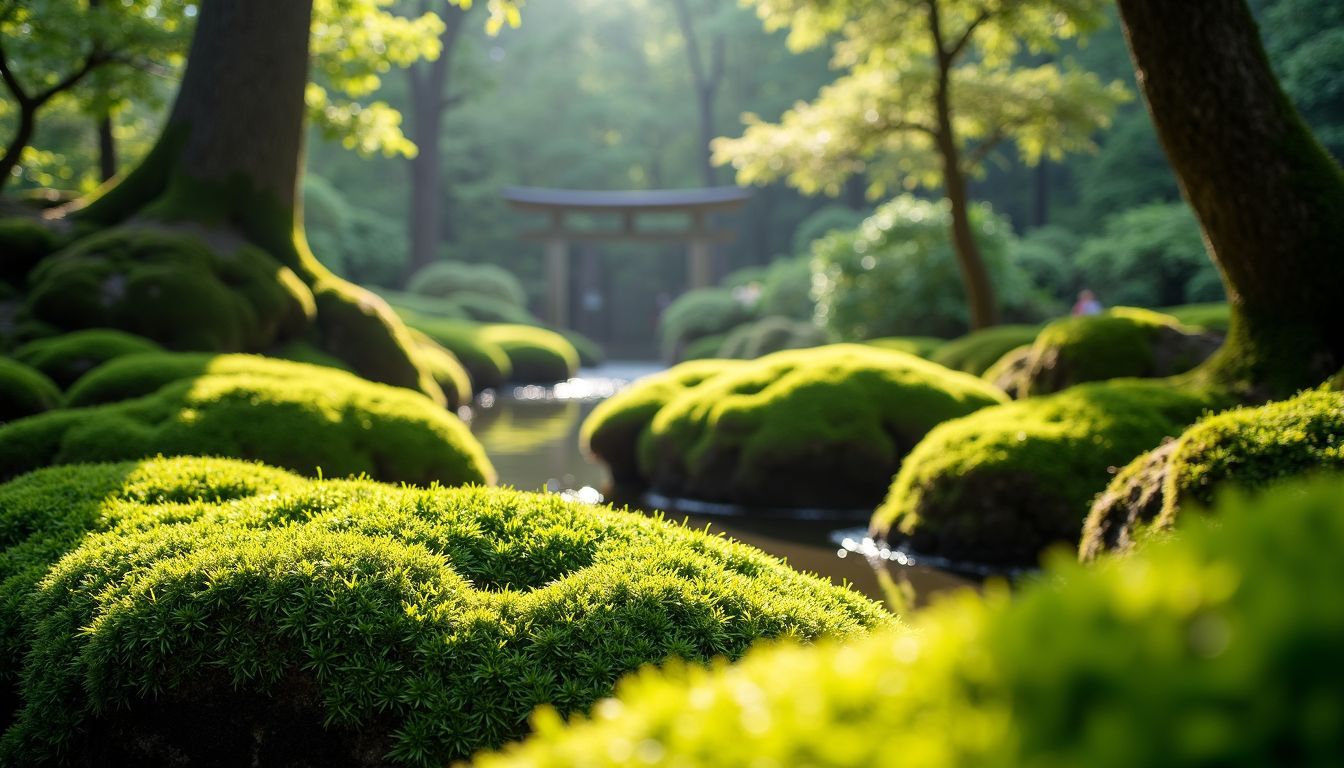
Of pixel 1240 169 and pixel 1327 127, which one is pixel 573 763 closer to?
pixel 1240 169

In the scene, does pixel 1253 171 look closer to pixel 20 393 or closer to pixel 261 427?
pixel 261 427

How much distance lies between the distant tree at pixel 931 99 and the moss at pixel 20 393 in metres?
10.5

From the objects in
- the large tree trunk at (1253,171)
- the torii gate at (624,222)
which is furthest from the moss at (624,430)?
the torii gate at (624,222)

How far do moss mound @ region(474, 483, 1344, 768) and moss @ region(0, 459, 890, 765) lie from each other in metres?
2.01

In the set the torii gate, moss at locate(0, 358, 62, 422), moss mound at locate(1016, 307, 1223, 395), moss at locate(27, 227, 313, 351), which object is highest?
the torii gate

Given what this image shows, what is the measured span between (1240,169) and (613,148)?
132 feet

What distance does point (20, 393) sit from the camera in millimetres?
7621

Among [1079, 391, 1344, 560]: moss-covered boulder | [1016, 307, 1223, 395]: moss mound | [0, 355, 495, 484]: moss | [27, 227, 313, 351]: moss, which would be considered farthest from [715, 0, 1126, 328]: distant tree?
[1079, 391, 1344, 560]: moss-covered boulder

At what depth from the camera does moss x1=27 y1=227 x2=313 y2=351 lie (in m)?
10.4

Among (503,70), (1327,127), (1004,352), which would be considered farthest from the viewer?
(503,70)

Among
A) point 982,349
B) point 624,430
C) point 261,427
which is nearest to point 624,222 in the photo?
point 982,349

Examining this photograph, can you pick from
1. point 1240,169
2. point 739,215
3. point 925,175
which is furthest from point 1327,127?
point 739,215

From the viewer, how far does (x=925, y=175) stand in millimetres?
18828

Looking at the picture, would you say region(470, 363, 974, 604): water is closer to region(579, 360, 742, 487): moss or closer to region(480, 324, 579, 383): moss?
region(579, 360, 742, 487): moss
